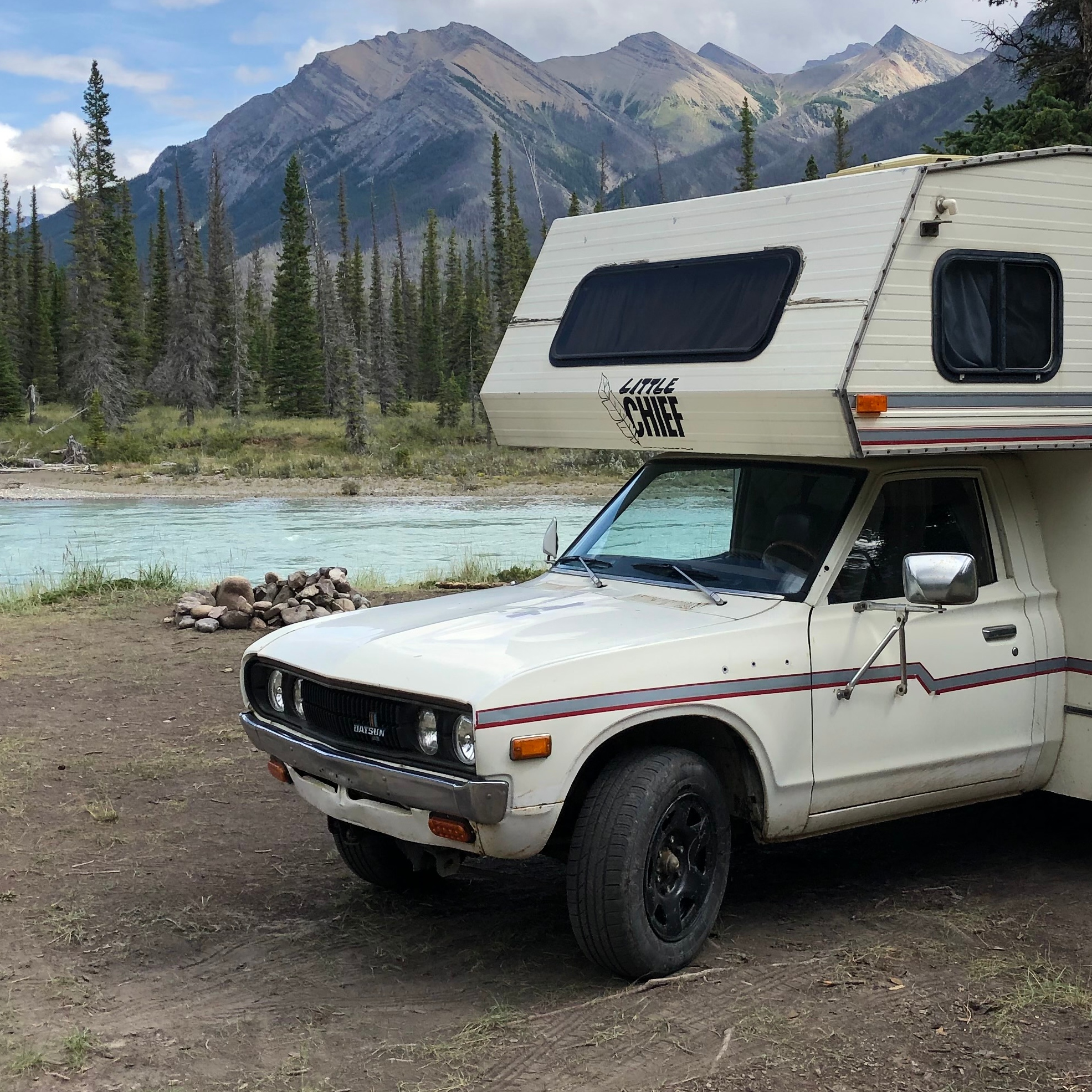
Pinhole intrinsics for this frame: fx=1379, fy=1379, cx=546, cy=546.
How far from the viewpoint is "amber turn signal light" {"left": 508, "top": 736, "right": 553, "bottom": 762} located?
4.37 m

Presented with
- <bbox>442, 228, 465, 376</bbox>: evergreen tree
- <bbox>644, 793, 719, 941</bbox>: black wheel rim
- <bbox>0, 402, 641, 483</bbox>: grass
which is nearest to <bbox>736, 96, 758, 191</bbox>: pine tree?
<bbox>0, 402, 641, 483</bbox>: grass

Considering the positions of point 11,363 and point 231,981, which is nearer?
point 231,981

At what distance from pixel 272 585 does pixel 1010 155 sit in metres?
9.84

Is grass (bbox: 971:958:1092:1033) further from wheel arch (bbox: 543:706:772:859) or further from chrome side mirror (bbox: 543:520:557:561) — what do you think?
chrome side mirror (bbox: 543:520:557:561)

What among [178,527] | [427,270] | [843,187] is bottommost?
[178,527]

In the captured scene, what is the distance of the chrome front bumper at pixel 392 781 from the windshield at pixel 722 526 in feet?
4.75

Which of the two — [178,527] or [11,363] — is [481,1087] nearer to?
[178,527]

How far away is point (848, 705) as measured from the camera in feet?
16.8

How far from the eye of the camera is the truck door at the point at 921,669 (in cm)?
512

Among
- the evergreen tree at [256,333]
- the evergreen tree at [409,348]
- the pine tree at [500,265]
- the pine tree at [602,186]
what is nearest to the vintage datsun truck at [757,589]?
the pine tree at [602,186]

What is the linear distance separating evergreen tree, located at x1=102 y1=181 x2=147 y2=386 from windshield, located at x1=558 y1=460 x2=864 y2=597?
60.4 m

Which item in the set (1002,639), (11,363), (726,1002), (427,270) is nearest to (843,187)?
(1002,639)

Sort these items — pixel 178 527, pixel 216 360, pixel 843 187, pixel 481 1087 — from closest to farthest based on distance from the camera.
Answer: pixel 481 1087 → pixel 843 187 → pixel 178 527 → pixel 216 360

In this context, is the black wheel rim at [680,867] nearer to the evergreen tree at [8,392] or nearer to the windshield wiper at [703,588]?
the windshield wiper at [703,588]
